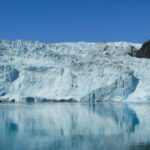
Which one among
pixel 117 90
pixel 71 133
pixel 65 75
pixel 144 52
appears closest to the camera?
pixel 71 133

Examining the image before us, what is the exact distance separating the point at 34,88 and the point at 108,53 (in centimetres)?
648

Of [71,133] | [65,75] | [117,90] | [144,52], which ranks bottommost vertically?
[71,133]

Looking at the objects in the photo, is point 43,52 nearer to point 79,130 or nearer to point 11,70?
point 11,70

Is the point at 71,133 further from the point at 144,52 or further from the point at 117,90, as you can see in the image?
the point at 144,52

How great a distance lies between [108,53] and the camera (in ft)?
106

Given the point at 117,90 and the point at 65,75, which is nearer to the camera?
the point at 117,90

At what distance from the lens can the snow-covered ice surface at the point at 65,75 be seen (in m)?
28.9

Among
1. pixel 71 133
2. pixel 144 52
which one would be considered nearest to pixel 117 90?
pixel 144 52

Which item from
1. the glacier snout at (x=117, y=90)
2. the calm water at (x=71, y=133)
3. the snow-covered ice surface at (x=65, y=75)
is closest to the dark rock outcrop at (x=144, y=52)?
the snow-covered ice surface at (x=65, y=75)

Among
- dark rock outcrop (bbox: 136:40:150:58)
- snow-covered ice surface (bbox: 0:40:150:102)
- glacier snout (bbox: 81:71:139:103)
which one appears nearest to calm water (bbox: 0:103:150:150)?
glacier snout (bbox: 81:71:139:103)

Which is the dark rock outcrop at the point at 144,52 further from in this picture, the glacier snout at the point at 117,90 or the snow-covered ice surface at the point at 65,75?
the glacier snout at the point at 117,90

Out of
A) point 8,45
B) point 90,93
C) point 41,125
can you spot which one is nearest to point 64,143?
point 41,125

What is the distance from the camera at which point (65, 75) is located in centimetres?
2959

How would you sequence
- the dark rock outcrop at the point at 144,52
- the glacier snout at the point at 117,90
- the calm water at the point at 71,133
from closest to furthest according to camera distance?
the calm water at the point at 71,133
the glacier snout at the point at 117,90
the dark rock outcrop at the point at 144,52
